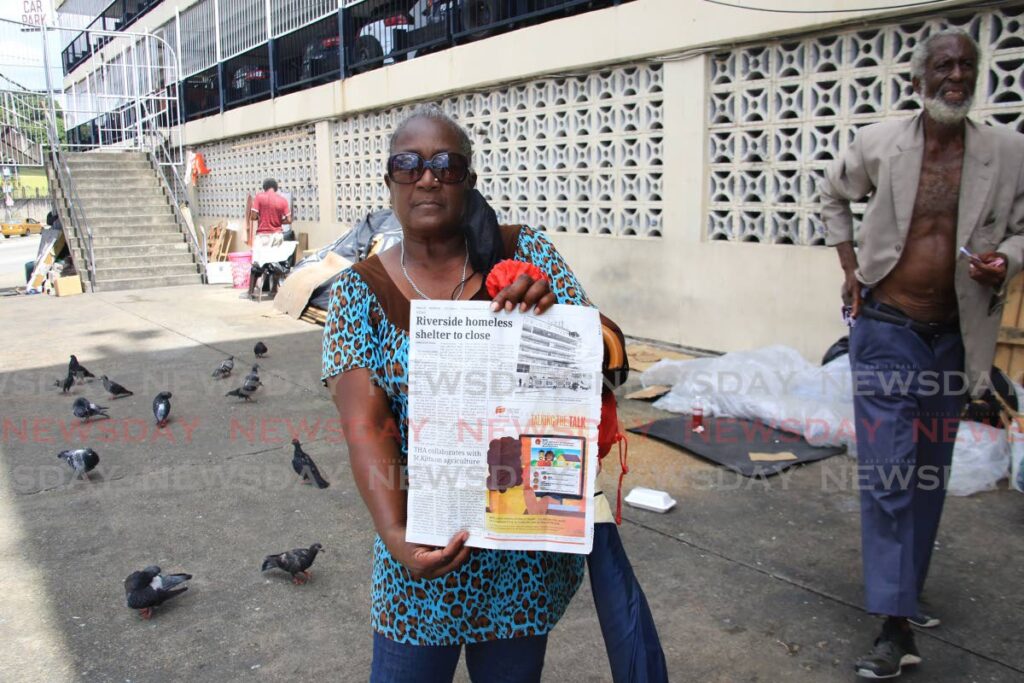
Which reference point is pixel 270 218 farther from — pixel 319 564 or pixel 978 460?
pixel 978 460

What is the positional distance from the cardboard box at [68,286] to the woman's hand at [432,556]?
14649 mm

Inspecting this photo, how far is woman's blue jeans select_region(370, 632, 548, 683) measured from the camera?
1.90m

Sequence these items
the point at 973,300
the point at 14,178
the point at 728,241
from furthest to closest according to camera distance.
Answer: the point at 14,178
the point at 728,241
the point at 973,300

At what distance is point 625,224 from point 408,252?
22.3ft

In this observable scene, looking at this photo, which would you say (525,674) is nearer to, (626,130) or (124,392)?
(124,392)

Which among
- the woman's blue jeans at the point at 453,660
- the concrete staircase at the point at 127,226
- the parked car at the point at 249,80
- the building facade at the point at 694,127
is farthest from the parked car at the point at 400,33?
the woman's blue jeans at the point at 453,660

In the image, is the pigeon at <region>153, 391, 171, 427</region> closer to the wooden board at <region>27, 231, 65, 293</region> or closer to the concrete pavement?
the concrete pavement

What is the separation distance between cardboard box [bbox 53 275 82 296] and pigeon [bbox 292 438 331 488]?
1132cm

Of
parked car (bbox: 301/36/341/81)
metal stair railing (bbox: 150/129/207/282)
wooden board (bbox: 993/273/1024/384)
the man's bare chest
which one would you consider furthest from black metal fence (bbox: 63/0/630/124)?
the man's bare chest

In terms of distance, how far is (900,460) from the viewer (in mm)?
3053

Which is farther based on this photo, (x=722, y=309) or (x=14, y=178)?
(x=14, y=178)

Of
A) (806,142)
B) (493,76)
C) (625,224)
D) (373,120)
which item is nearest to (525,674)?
(806,142)

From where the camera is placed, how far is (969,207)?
118 inches

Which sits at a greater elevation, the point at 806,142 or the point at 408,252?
the point at 806,142
